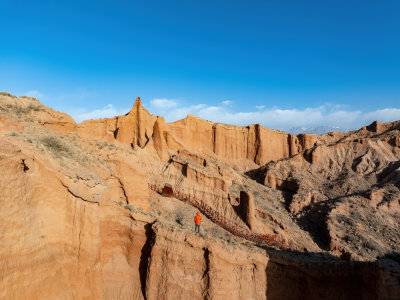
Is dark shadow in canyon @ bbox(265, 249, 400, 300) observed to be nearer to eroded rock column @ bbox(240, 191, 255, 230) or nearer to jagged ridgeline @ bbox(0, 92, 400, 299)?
jagged ridgeline @ bbox(0, 92, 400, 299)

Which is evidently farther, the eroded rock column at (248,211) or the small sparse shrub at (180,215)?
the eroded rock column at (248,211)

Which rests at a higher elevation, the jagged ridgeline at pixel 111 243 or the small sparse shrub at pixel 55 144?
the small sparse shrub at pixel 55 144

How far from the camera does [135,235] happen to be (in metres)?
12.6

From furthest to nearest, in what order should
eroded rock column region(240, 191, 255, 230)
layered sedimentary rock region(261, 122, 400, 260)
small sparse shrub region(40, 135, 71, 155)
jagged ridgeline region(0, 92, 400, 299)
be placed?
layered sedimentary rock region(261, 122, 400, 260), eroded rock column region(240, 191, 255, 230), small sparse shrub region(40, 135, 71, 155), jagged ridgeline region(0, 92, 400, 299)

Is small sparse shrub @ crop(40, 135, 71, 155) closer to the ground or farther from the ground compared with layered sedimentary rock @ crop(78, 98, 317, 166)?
closer to the ground

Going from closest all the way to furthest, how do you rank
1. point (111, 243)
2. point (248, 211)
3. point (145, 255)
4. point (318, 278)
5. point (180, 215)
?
1. point (111, 243)
2. point (145, 255)
3. point (318, 278)
4. point (180, 215)
5. point (248, 211)

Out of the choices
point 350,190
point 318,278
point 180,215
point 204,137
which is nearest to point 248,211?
point 180,215

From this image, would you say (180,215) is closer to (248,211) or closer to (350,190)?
(248,211)

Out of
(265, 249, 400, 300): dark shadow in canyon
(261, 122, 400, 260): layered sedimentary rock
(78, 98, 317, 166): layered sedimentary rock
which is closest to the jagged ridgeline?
(265, 249, 400, 300): dark shadow in canyon

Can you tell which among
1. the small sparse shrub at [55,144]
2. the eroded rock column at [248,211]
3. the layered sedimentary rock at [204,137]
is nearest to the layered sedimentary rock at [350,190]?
the layered sedimentary rock at [204,137]

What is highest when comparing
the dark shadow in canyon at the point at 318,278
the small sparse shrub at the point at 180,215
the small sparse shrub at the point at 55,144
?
the small sparse shrub at the point at 55,144

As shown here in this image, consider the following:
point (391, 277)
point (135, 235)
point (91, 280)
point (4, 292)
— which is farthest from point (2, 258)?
point (391, 277)

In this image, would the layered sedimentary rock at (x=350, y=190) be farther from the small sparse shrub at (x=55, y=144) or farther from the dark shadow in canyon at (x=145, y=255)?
the small sparse shrub at (x=55, y=144)

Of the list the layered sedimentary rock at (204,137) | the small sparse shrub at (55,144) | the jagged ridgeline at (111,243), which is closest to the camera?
the jagged ridgeline at (111,243)
